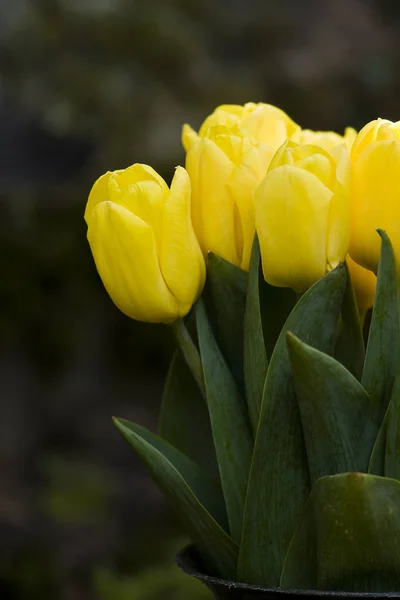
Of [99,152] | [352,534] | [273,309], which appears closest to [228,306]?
[273,309]

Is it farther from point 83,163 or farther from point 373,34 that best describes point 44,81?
point 373,34

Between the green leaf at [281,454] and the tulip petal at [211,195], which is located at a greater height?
the tulip petal at [211,195]

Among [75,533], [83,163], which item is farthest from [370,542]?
[83,163]

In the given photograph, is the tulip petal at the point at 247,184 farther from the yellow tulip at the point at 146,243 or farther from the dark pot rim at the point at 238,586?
the dark pot rim at the point at 238,586

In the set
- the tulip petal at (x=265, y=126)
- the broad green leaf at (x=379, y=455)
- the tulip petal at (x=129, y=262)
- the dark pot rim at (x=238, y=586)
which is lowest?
the dark pot rim at (x=238, y=586)

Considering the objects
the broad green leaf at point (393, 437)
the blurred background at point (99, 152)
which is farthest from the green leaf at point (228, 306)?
the blurred background at point (99, 152)

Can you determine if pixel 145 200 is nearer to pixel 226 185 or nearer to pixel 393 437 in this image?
pixel 226 185
